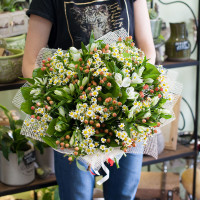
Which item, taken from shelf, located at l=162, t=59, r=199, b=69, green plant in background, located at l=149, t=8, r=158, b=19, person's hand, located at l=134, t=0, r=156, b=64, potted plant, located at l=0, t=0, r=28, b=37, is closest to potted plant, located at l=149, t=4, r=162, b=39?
green plant in background, located at l=149, t=8, r=158, b=19

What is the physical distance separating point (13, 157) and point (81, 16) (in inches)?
30.6

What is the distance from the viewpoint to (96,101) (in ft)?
3.61

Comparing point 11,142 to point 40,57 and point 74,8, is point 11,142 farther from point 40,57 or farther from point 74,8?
point 74,8

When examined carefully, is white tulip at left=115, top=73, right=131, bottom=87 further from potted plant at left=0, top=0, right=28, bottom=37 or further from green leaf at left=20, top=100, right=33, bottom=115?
potted plant at left=0, top=0, right=28, bottom=37

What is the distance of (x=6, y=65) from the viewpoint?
5.24 ft

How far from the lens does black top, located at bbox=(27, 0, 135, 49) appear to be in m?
1.40

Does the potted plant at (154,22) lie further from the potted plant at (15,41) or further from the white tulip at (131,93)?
the white tulip at (131,93)

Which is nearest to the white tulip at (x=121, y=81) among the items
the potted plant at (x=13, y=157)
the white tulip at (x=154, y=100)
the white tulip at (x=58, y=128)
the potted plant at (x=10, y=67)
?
the white tulip at (x=154, y=100)

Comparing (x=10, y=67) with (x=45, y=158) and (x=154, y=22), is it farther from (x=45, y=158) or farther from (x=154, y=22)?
(x=154, y=22)

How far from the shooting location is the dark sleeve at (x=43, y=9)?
4.52ft

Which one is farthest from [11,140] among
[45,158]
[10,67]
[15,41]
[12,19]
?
[12,19]

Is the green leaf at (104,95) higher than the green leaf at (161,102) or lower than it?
higher

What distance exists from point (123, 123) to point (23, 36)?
3.01 ft

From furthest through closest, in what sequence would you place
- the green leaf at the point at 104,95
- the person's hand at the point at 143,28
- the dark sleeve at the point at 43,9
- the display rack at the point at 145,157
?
the display rack at the point at 145,157 → the person's hand at the point at 143,28 → the dark sleeve at the point at 43,9 → the green leaf at the point at 104,95
